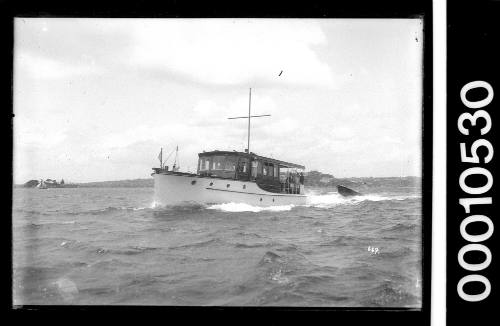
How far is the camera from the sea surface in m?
2.87

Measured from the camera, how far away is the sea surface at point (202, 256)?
2873 millimetres

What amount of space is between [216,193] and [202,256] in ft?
7.45

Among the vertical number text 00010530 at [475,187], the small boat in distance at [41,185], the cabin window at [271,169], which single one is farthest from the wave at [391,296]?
the small boat in distance at [41,185]

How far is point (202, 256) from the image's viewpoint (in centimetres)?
341

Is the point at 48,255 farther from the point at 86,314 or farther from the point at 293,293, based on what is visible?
the point at 293,293

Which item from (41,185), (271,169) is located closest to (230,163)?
(271,169)

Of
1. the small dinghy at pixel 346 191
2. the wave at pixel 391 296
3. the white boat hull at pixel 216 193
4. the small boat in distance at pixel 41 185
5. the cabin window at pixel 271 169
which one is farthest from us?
the cabin window at pixel 271 169

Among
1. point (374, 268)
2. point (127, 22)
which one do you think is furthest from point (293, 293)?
point (127, 22)

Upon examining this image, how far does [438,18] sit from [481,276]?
6.83ft

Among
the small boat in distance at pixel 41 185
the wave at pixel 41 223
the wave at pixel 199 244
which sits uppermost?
the small boat in distance at pixel 41 185

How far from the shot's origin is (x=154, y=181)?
12.3 ft

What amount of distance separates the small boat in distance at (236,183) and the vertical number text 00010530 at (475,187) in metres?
1.82

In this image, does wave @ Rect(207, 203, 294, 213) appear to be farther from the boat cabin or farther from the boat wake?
the boat cabin

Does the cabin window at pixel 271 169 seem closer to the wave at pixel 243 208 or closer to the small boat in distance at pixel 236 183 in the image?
the small boat in distance at pixel 236 183
